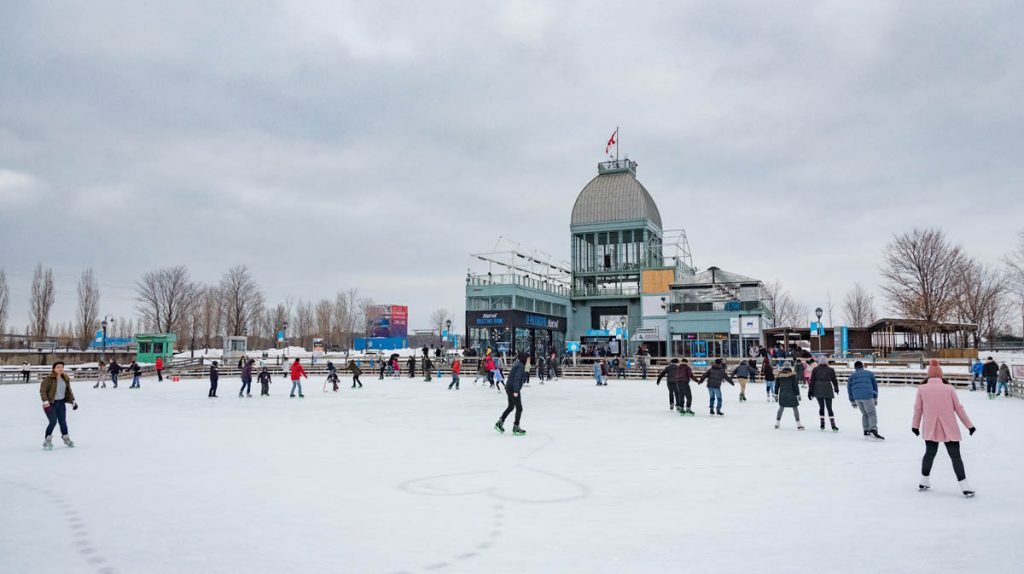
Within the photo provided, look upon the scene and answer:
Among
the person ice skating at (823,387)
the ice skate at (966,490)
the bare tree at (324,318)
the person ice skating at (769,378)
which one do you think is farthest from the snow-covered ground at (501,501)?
the bare tree at (324,318)

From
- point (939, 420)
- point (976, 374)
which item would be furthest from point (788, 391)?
point (976, 374)

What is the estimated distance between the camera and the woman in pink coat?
745cm

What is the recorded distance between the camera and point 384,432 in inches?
541

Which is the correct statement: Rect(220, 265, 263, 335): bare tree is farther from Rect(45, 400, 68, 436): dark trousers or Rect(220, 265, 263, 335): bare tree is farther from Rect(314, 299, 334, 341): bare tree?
Rect(45, 400, 68, 436): dark trousers

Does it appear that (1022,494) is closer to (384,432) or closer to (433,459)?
(433,459)

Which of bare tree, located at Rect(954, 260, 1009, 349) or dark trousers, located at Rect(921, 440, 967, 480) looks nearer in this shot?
dark trousers, located at Rect(921, 440, 967, 480)

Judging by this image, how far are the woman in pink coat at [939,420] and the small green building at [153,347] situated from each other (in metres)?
55.0

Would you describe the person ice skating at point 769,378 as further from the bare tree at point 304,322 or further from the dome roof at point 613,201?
the bare tree at point 304,322

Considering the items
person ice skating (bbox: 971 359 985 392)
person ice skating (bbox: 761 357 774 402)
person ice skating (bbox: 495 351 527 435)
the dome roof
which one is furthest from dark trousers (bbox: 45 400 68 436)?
the dome roof

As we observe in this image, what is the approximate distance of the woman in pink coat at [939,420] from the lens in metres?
7.45

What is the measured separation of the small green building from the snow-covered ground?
4189 centimetres

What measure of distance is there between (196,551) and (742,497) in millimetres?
5780

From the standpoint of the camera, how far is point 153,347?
5259 centimetres

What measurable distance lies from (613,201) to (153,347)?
136ft
